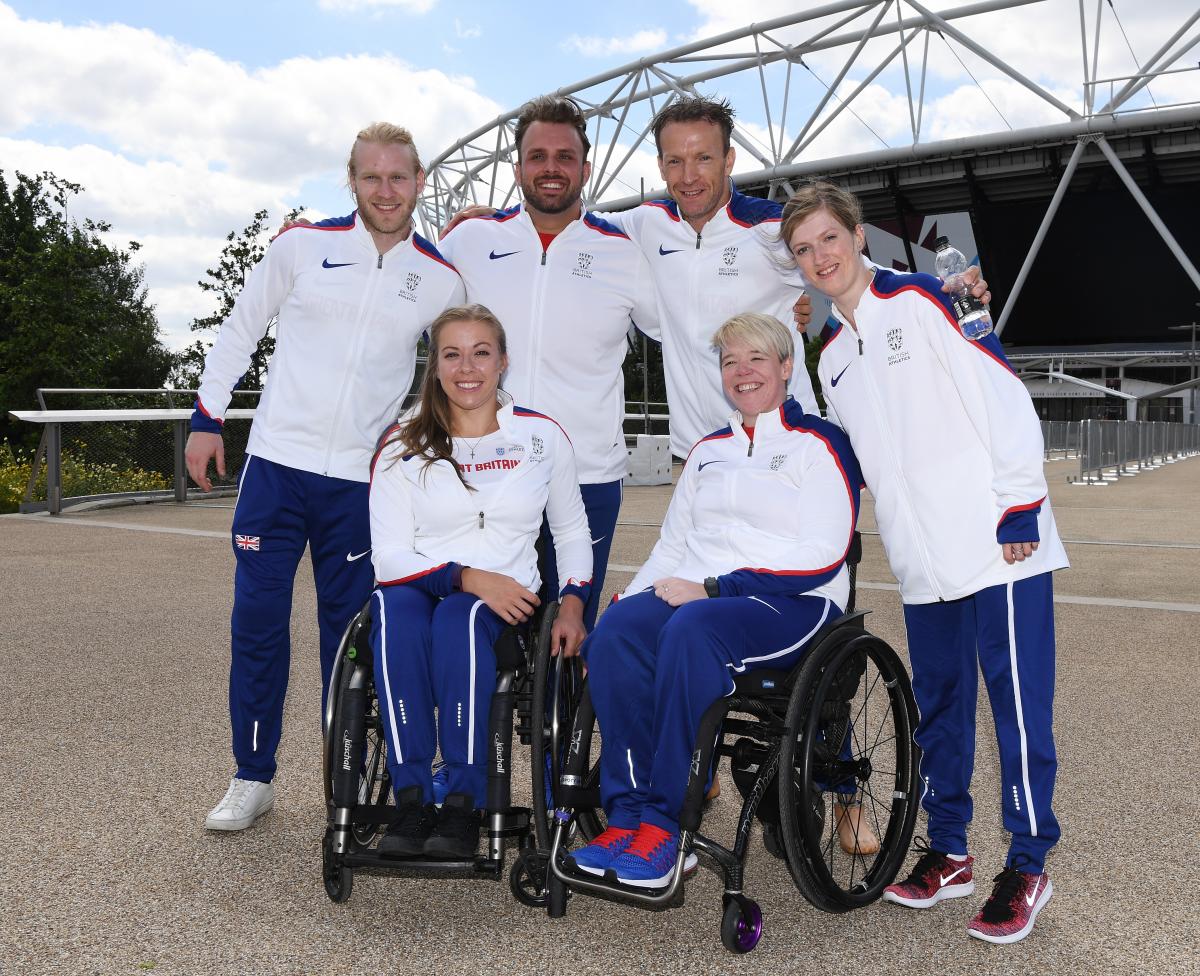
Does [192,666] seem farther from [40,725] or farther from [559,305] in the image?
[559,305]

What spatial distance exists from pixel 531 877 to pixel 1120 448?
923 inches

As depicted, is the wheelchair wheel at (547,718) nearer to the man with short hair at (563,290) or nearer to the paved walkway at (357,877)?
the paved walkway at (357,877)

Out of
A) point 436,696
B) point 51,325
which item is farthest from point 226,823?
point 51,325

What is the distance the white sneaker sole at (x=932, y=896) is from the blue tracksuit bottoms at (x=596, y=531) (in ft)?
3.94

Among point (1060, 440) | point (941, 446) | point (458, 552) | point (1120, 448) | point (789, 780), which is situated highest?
point (941, 446)

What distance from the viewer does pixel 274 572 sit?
3459 mm

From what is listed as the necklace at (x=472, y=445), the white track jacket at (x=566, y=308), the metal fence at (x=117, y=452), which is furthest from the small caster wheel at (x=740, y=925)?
the metal fence at (x=117, y=452)

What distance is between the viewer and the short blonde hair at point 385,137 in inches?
134

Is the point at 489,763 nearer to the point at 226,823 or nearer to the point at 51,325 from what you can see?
the point at 226,823

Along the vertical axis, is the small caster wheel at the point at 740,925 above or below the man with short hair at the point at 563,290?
below

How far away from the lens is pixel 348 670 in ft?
9.31

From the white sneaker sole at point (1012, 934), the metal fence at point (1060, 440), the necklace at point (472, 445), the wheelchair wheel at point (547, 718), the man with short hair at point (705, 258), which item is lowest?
the metal fence at point (1060, 440)

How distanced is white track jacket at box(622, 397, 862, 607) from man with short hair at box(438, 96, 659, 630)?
0.48m

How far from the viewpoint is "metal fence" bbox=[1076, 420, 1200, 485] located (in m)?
20.9
